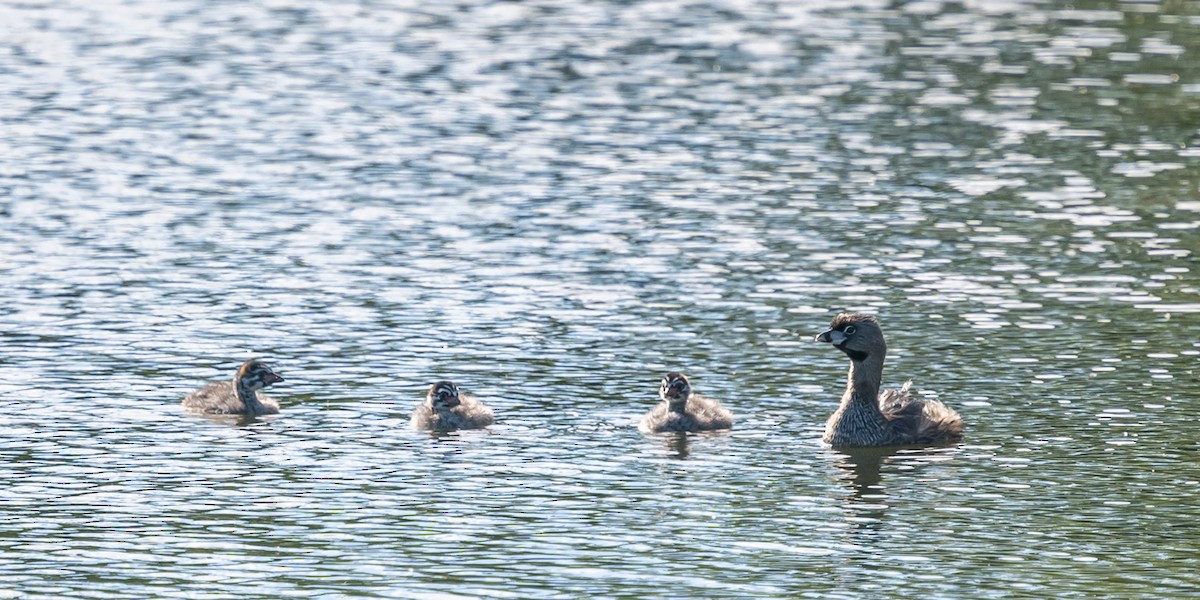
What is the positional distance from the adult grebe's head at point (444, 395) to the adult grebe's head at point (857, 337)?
3.90 meters

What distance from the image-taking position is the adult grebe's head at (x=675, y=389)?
79.8ft

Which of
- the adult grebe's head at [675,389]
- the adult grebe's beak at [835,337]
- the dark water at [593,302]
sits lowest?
the dark water at [593,302]

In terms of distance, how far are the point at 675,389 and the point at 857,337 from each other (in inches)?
83.7

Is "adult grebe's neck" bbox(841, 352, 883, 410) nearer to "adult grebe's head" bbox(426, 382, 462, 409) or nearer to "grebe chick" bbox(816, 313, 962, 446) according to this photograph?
"grebe chick" bbox(816, 313, 962, 446)

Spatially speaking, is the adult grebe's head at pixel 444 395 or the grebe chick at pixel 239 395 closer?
the adult grebe's head at pixel 444 395

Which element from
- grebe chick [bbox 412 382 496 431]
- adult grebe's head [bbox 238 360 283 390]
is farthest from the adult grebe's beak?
adult grebe's head [bbox 238 360 283 390]

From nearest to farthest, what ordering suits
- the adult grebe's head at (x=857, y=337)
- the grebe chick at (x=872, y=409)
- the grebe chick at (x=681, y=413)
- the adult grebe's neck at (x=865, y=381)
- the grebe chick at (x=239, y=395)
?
the grebe chick at (x=872, y=409), the grebe chick at (x=681, y=413), the adult grebe's neck at (x=865, y=381), the grebe chick at (x=239, y=395), the adult grebe's head at (x=857, y=337)

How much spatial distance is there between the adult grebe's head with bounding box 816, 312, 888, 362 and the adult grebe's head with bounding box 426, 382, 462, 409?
12.8 feet

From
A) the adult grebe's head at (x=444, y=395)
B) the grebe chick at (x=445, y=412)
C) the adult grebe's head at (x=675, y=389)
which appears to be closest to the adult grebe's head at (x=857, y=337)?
the adult grebe's head at (x=675, y=389)

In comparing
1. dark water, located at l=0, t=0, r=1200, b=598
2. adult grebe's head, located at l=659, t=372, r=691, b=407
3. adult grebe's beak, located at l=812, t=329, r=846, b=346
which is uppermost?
adult grebe's beak, located at l=812, t=329, r=846, b=346

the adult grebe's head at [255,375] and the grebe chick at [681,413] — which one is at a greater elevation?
the adult grebe's head at [255,375]

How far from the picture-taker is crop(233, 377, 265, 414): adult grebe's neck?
980 inches

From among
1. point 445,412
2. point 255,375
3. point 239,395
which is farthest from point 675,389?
point 239,395

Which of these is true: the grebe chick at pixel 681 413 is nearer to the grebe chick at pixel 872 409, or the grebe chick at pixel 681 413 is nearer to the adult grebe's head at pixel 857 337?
the grebe chick at pixel 872 409
